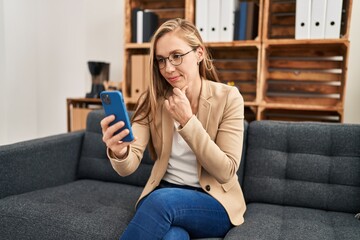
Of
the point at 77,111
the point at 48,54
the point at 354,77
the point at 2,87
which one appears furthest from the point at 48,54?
the point at 354,77

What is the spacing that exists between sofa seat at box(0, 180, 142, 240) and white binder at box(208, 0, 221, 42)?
1.09 m

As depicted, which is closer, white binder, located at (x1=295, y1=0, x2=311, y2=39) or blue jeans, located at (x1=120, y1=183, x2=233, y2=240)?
blue jeans, located at (x1=120, y1=183, x2=233, y2=240)

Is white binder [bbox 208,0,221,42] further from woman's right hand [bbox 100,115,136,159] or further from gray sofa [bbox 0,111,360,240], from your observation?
woman's right hand [bbox 100,115,136,159]

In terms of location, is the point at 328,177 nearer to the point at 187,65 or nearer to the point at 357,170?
the point at 357,170

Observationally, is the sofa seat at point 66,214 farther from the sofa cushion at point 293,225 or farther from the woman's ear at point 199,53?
the woman's ear at point 199,53

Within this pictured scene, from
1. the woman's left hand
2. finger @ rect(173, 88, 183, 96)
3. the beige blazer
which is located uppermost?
finger @ rect(173, 88, 183, 96)

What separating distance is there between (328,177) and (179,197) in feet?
2.46

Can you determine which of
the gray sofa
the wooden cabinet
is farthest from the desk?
the gray sofa

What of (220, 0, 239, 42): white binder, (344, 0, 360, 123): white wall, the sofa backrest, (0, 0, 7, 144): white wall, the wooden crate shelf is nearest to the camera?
the sofa backrest

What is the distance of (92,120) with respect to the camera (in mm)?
1832

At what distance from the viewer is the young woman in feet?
3.43

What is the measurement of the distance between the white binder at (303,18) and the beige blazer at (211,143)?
33.5 inches

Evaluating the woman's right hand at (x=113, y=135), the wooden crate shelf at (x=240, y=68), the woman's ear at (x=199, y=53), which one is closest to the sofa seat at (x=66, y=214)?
the woman's right hand at (x=113, y=135)

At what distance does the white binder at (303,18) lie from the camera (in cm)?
181
